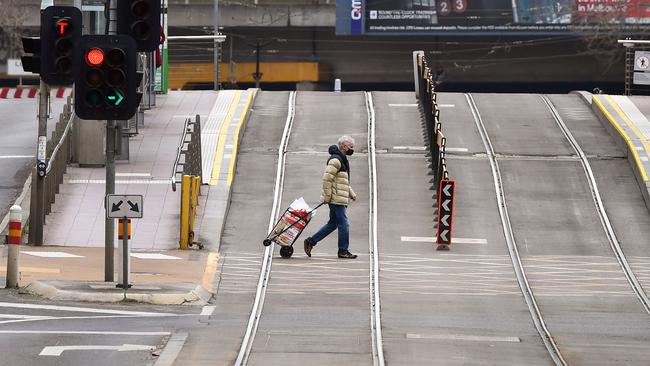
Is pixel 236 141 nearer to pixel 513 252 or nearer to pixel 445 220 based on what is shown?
pixel 445 220

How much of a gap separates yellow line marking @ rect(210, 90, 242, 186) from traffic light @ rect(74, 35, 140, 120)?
9313mm

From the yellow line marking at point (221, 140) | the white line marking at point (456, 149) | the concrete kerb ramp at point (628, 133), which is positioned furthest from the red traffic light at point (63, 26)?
the white line marking at point (456, 149)

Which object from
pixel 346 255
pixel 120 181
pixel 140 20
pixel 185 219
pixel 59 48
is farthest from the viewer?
pixel 120 181

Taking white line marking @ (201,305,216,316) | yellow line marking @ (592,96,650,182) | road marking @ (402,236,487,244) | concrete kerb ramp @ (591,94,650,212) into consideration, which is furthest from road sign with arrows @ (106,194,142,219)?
yellow line marking @ (592,96,650,182)

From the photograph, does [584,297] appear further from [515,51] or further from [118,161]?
[515,51]

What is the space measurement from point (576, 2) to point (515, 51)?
4.40 metres

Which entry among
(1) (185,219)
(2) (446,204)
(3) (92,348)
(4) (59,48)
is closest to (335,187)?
(2) (446,204)

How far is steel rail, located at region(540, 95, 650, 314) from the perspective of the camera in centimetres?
2005

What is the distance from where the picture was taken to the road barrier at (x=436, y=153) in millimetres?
23219

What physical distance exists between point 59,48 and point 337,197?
5.26 m

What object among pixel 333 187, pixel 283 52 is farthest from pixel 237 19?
pixel 333 187

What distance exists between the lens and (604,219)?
25.6 m

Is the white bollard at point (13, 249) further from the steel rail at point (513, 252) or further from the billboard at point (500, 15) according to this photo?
the billboard at point (500, 15)

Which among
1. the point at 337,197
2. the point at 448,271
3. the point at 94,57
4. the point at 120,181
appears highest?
the point at 94,57
